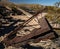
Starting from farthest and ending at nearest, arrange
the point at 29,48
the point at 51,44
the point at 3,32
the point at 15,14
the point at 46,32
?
1. the point at 15,14
2. the point at 3,32
3. the point at 51,44
4. the point at 29,48
5. the point at 46,32

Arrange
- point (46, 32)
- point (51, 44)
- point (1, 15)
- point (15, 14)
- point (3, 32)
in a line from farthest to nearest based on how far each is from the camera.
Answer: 1. point (15, 14)
2. point (1, 15)
3. point (3, 32)
4. point (51, 44)
5. point (46, 32)

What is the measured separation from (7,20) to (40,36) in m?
7.47

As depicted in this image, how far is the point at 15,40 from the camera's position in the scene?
7.14m

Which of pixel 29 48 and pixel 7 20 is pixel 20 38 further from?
pixel 7 20

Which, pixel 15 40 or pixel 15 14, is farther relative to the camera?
pixel 15 14

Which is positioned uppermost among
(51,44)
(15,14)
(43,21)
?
(43,21)

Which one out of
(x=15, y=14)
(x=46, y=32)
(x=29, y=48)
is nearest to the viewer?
(x=46, y=32)

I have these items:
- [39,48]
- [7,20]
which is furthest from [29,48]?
[7,20]

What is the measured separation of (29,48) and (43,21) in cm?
331

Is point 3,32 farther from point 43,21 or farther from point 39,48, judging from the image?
point 43,21

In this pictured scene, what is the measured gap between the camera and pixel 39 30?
663 centimetres

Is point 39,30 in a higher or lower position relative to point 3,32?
higher

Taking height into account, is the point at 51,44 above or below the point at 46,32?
below

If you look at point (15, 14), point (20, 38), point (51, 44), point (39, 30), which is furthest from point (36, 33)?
point (15, 14)
